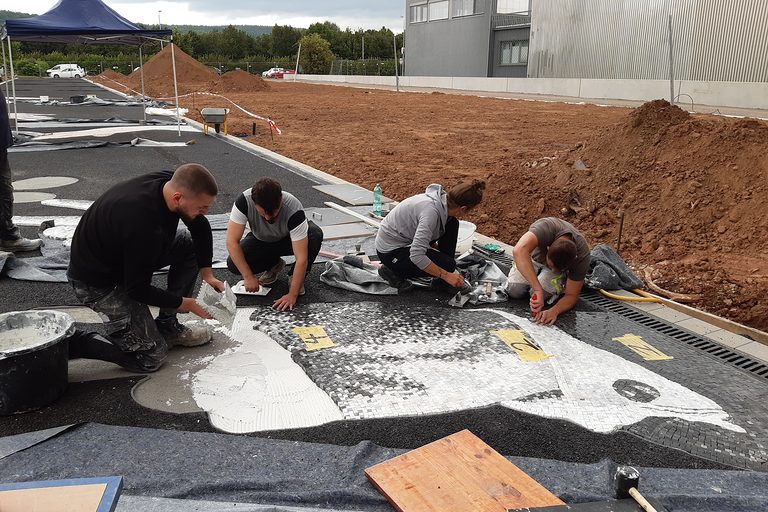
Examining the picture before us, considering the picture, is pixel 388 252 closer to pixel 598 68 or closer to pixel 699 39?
pixel 699 39

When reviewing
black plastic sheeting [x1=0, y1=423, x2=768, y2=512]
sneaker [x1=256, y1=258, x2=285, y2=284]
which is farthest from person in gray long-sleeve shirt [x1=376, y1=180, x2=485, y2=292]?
black plastic sheeting [x1=0, y1=423, x2=768, y2=512]

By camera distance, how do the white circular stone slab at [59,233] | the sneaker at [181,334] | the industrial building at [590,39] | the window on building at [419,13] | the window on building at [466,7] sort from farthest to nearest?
1. the window on building at [419,13]
2. the window on building at [466,7]
3. the industrial building at [590,39]
4. the white circular stone slab at [59,233]
5. the sneaker at [181,334]

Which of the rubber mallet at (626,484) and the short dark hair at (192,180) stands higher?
the short dark hair at (192,180)

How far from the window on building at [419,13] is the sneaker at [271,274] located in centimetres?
3954

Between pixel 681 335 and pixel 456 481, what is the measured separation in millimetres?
2391

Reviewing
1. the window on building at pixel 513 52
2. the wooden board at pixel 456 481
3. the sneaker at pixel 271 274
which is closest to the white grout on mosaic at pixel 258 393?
the wooden board at pixel 456 481

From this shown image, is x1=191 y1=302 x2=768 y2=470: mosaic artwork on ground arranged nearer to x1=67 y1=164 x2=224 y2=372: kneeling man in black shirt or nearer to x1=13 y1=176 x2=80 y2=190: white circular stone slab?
x1=67 y1=164 x2=224 y2=372: kneeling man in black shirt

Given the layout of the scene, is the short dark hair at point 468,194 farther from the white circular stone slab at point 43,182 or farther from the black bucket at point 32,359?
the white circular stone slab at point 43,182

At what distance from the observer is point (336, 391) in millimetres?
3086

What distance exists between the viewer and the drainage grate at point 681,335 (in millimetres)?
3541

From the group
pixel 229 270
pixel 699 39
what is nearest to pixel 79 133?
pixel 229 270

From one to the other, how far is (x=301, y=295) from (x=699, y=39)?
2261 cm

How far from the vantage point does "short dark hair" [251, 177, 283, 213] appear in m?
3.60

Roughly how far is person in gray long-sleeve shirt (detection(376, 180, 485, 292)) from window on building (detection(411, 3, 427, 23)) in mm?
39422
